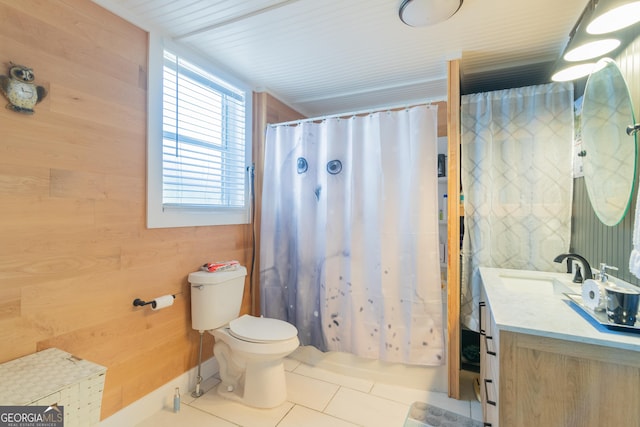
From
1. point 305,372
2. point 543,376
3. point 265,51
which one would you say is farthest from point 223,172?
point 543,376

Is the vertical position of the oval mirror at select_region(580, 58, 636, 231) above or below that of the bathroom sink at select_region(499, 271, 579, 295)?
above

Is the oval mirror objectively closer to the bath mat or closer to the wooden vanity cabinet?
the wooden vanity cabinet

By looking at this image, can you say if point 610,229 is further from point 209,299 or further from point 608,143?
point 209,299

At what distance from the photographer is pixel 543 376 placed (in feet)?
3.28

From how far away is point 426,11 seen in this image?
59.2 inches

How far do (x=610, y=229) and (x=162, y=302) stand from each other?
2.41m

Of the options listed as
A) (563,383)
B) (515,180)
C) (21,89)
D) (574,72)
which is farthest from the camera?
(515,180)

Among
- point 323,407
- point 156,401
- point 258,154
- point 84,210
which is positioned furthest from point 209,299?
point 258,154

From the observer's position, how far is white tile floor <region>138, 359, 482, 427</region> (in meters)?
→ 1.74

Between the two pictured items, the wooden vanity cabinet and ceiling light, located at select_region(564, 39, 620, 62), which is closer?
the wooden vanity cabinet

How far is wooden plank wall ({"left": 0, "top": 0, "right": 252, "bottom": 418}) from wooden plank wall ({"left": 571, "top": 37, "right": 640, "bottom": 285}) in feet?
7.78

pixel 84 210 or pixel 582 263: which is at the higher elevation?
pixel 84 210

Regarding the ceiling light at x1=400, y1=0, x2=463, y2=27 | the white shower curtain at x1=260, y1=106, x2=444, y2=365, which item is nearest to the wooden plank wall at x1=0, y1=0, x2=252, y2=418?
the white shower curtain at x1=260, y1=106, x2=444, y2=365

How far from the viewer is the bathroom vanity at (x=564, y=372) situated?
0.91m
